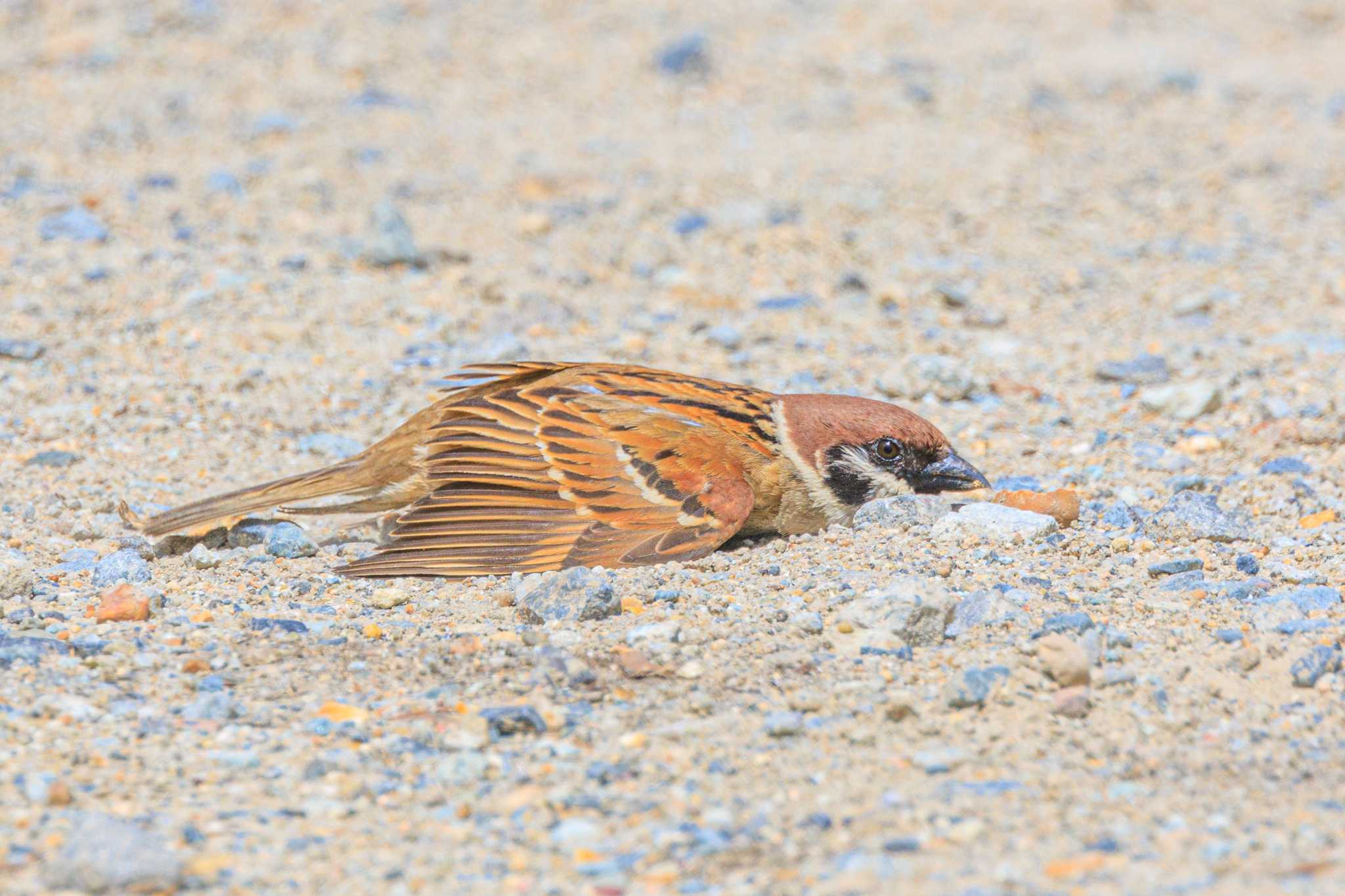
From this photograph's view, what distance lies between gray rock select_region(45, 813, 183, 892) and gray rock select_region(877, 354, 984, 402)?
4.82 metres

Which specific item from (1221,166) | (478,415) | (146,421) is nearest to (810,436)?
(478,415)

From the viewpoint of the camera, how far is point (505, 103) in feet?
40.3

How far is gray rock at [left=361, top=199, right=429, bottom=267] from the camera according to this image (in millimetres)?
9109

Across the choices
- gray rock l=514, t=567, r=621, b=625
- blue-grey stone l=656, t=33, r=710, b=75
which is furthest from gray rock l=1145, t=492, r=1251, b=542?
blue-grey stone l=656, t=33, r=710, b=75

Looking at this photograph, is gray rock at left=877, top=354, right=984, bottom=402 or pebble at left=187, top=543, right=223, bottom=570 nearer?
pebble at left=187, top=543, right=223, bottom=570

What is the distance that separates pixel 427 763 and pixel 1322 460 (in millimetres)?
4249

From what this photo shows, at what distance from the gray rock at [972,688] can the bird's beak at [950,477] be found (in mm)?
1739

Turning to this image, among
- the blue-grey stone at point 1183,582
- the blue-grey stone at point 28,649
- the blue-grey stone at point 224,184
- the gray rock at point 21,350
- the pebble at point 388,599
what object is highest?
the blue-grey stone at point 224,184

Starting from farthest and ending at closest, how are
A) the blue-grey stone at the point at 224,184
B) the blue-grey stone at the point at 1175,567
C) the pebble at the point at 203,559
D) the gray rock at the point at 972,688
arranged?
the blue-grey stone at the point at 224,184, the pebble at the point at 203,559, the blue-grey stone at the point at 1175,567, the gray rock at the point at 972,688

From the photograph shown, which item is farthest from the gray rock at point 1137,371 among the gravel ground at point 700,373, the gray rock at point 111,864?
the gray rock at point 111,864

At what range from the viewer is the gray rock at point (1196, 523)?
5.62 m

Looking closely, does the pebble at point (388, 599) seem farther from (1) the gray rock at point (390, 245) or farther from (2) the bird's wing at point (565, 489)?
(1) the gray rock at point (390, 245)

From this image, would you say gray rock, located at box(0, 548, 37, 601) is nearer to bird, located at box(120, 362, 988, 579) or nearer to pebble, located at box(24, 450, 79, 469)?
bird, located at box(120, 362, 988, 579)

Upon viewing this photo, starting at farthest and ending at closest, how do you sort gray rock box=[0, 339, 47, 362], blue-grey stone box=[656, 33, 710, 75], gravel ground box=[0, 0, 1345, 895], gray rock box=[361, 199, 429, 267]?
blue-grey stone box=[656, 33, 710, 75] → gray rock box=[361, 199, 429, 267] → gray rock box=[0, 339, 47, 362] → gravel ground box=[0, 0, 1345, 895]
